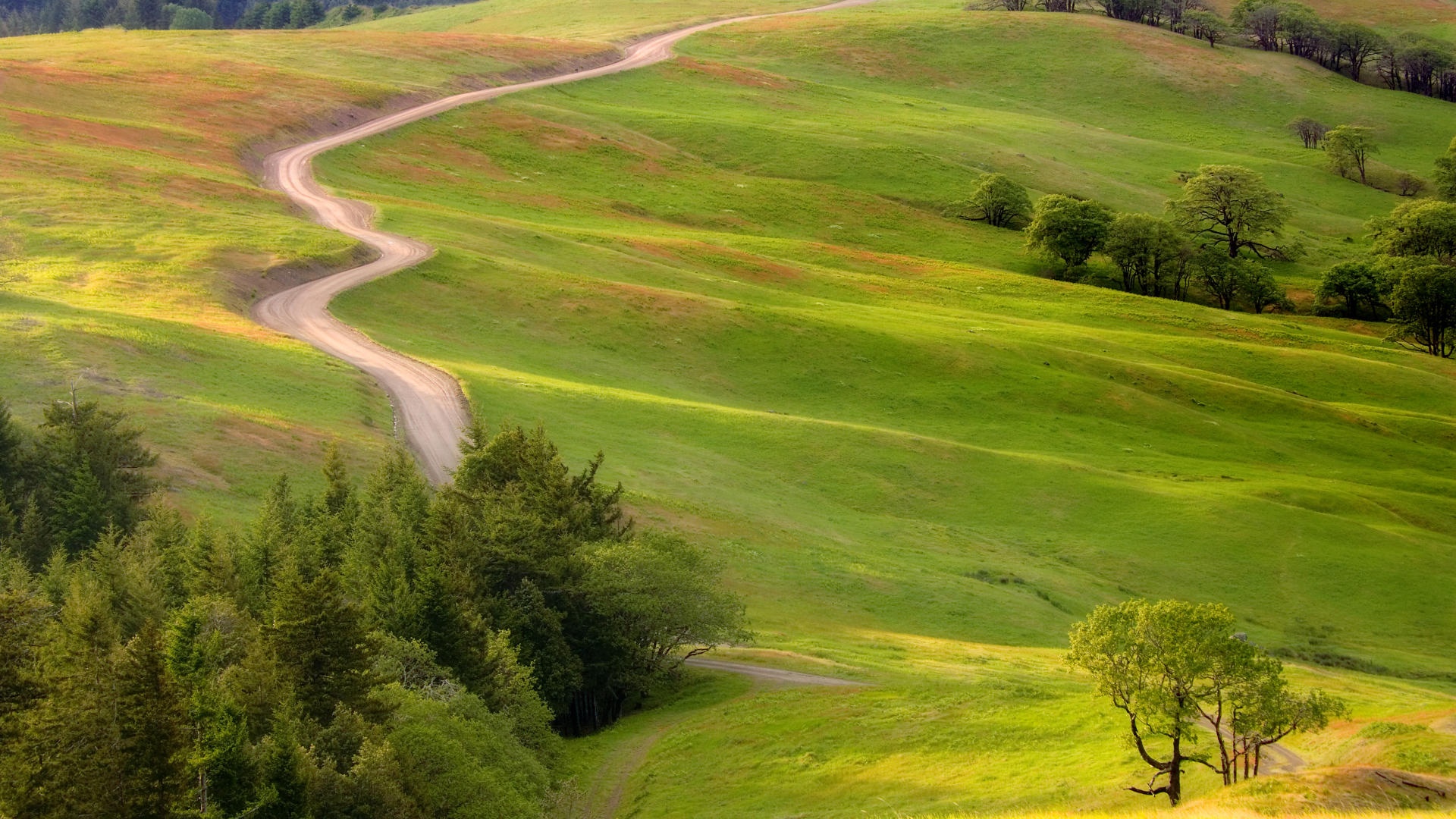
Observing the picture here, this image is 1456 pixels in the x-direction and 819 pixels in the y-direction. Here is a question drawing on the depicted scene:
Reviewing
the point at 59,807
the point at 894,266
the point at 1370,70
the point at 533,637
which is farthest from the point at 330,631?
the point at 1370,70

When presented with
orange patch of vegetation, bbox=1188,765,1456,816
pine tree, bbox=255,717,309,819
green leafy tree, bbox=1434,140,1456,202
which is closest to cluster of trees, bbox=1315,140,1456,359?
green leafy tree, bbox=1434,140,1456,202

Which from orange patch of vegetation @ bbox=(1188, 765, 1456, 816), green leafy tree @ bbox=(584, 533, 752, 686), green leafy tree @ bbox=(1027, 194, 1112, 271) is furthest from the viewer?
green leafy tree @ bbox=(1027, 194, 1112, 271)

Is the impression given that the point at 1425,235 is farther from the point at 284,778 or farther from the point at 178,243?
the point at 284,778

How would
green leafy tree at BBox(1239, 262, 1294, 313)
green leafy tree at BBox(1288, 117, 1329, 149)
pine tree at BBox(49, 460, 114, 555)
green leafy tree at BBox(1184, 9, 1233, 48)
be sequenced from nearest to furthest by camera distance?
pine tree at BBox(49, 460, 114, 555)
green leafy tree at BBox(1239, 262, 1294, 313)
green leafy tree at BBox(1288, 117, 1329, 149)
green leafy tree at BBox(1184, 9, 1233, 48)

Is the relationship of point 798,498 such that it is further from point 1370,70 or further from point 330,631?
point 1370,70

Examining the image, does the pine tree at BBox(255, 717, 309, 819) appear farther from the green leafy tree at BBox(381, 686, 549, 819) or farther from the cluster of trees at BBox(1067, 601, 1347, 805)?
the cluster of trees at BBox(1067, 601, 1347, 805)

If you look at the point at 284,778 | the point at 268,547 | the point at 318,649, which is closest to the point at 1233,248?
the point at 268,547
